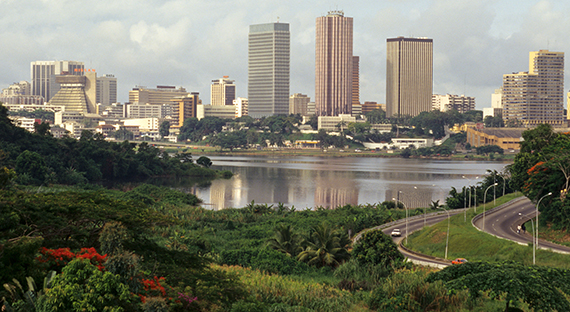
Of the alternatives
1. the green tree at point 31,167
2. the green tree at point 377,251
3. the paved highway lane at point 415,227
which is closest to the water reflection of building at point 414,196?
the paved highway lane at point 415,227

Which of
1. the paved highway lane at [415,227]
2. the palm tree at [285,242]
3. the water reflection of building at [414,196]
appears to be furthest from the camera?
the water reflection of building at [414,196]

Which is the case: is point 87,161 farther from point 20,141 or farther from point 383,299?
point 383,299

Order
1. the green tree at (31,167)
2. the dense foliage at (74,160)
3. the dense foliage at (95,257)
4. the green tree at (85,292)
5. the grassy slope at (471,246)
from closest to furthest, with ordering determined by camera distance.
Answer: the green tree at (85,292) < the dense foliage at (95,257) < the grassy slope at (471,246) < the green tree at (31,167) < the dense foliage at (74,160)

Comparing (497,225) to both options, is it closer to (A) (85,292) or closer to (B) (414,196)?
(B) (414,196)

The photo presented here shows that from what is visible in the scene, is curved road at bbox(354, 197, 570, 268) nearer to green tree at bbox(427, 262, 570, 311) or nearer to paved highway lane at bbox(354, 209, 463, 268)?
paved highway lane at bbox(354, 209, 463, 268)

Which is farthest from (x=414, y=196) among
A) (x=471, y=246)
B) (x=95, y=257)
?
(x=95, y=257)

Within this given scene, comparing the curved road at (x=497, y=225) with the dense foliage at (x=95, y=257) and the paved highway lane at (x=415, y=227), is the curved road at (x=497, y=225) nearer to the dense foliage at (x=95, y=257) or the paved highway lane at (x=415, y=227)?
Answer: the paved highway lane at (x=415, y=227)
